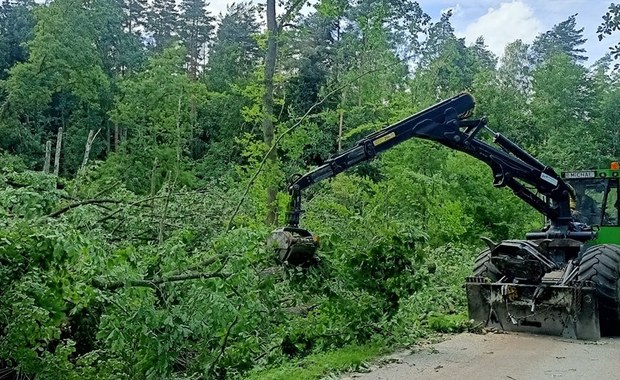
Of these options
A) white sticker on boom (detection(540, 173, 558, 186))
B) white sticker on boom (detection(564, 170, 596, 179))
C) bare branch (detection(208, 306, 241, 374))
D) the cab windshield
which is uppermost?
white sticker on boom (detection(564, 170, 596, 179))

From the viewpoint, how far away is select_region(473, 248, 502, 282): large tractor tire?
29.3 feet

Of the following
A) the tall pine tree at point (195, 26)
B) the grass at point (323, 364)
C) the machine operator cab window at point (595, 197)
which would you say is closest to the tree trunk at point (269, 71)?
the machine operator cab window at point (595, 197)

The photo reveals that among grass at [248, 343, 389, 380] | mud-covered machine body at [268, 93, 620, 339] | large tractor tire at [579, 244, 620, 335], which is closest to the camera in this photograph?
grass at [248, 343, 389, 380]

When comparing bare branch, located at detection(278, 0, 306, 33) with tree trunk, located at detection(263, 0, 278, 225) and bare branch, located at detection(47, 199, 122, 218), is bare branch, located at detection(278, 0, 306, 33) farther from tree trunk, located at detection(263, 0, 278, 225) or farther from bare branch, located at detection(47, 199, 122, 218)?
bare branch, located at detection(47, 199, 122, 218)

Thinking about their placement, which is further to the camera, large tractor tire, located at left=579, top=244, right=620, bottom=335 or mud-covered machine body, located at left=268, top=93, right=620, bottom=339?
large tractor tire, located at left=579, top=244, right=620, bottom=335

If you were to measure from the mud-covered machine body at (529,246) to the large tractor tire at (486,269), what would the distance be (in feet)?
0.05

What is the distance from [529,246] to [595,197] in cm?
255

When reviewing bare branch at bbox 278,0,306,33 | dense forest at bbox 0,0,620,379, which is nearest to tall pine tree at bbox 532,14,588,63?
dense forest at bbox 0,0,620,379

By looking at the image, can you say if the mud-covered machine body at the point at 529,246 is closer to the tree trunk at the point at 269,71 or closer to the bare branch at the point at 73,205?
the bare branch at the point at 73,205

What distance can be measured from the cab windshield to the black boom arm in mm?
707

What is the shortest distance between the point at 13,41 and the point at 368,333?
140 ft

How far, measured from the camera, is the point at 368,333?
23.1 ft

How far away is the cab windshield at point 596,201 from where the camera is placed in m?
9.88

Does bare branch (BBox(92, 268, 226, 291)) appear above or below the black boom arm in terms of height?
below
